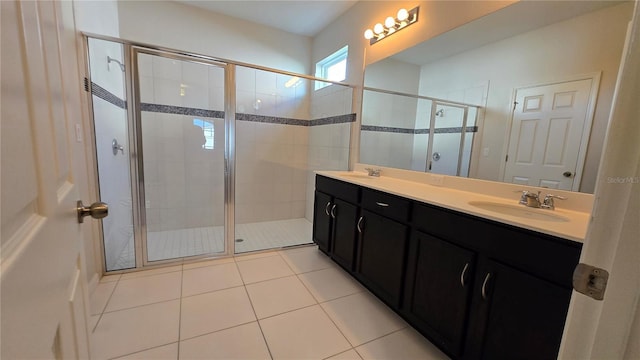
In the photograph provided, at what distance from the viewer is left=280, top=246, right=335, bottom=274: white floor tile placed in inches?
91.9

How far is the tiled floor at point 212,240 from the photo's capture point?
2305 millimetres

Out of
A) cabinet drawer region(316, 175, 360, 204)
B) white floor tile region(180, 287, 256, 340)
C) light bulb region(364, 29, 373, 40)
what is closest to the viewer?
white floor tile region(180, 287, 256, 340)

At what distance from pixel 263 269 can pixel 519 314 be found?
1.83 metres

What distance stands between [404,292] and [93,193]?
228 centimetres

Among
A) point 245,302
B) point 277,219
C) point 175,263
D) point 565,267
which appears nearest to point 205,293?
point 245,302

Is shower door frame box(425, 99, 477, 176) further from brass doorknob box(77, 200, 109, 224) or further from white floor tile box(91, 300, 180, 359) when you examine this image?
white floor tile box(91, 300, 180, 359)

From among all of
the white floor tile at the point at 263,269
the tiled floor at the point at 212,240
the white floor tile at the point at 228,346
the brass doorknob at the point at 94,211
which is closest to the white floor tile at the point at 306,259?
the white floor tile at the point at 263,269

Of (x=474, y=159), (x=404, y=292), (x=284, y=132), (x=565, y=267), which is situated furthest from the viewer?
(x=284, y=132)

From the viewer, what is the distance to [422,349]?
1438 mm

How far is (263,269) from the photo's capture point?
7.43ft

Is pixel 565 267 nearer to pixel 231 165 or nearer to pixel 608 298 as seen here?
pixel 608 298

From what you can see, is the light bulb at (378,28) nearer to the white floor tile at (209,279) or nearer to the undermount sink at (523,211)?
the undermount sink at (523,211)

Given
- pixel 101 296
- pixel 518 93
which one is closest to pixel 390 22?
pixel 518 93

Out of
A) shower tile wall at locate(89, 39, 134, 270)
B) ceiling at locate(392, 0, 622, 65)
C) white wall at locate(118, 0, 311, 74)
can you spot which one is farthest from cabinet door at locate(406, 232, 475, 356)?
white wall at locate(118, 0, 311, 74)
